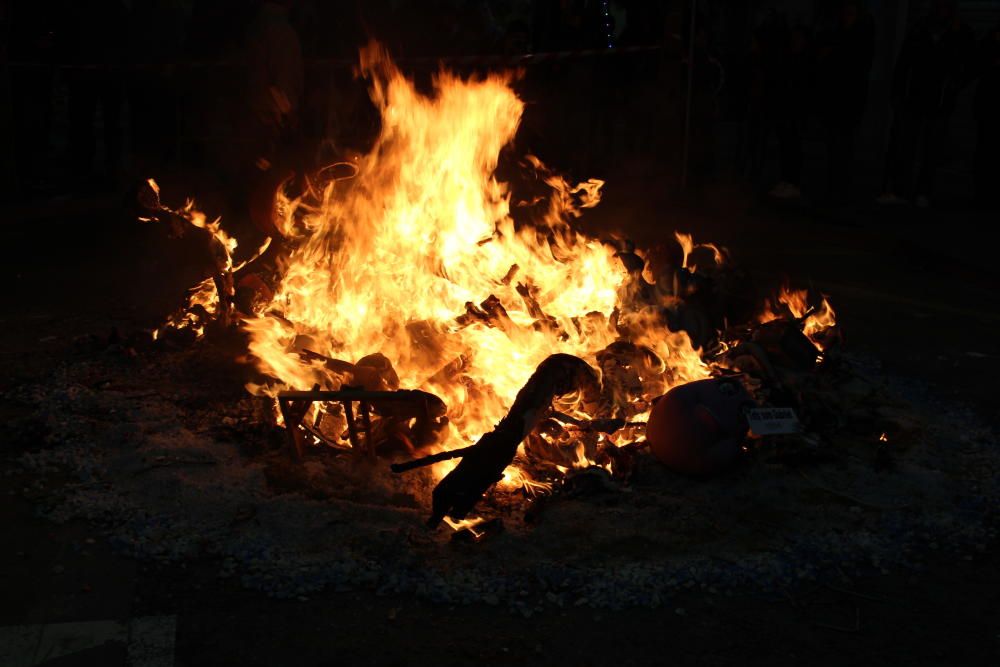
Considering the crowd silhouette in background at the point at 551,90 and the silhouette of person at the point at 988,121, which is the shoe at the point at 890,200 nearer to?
the crowd silhouette in background at the point at 551,90

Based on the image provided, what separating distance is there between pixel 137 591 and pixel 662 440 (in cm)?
255

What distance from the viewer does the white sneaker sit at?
13211 millimetres

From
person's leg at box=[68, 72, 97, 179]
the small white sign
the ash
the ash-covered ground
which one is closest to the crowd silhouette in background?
person's leg at box=[68, 72, 97, 179]

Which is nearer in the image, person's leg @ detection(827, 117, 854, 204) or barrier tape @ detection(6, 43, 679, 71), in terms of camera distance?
barrier tape @ detection(6, 43, 679, 71)

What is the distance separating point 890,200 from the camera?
1309 centimetres

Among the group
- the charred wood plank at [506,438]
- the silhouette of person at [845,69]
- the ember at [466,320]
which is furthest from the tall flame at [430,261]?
the silhouette of person at [845,69]

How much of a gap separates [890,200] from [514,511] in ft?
32.7

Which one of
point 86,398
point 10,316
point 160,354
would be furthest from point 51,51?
point 86,398

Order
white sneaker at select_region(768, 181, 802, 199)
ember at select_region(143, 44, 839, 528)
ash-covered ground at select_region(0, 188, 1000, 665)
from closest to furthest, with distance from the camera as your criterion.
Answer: ash-covered ground at select_region(0, 188, 1000, 665)
ember at select_region(143, 44, 839, 528)
white sneaker at select_region(768, 181, 802, 199)

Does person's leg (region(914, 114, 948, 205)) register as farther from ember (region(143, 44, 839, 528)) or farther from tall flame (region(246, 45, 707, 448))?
tall flame (region(246, 45, 707, 448))

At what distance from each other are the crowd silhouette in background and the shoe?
29 mm

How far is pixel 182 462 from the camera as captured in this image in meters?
5.18

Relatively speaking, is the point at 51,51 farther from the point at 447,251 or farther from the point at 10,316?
the point at 447,251

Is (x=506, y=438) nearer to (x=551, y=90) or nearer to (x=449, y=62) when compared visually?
(x=449, y=62)
